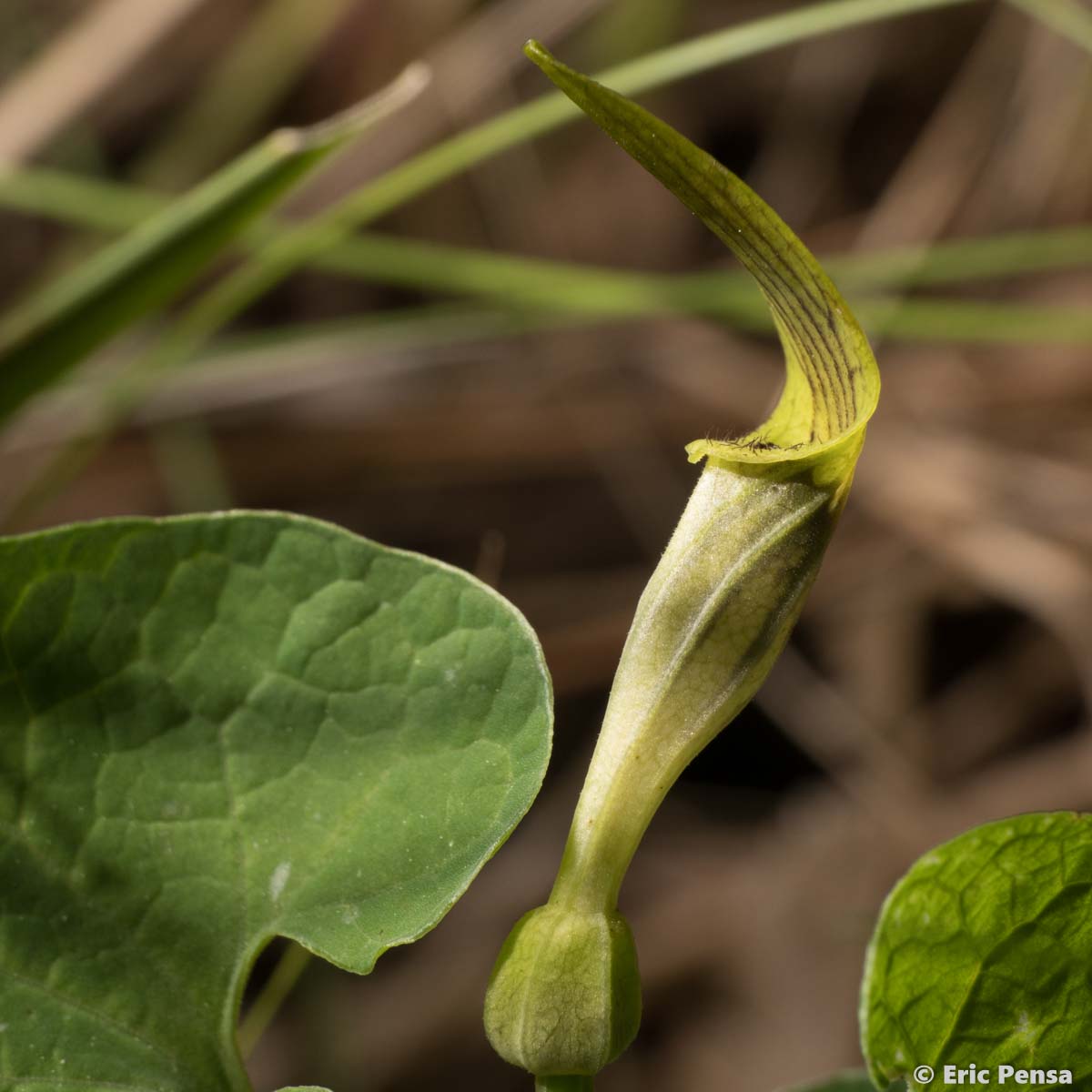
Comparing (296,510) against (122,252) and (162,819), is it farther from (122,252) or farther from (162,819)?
(162,819)

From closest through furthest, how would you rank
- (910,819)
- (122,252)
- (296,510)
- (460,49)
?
(122,252)
(910,819)
(296,510)
(460,49)

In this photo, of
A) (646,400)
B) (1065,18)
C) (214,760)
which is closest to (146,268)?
(214,760)

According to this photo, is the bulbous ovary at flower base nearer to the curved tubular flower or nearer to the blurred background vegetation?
the curved tubular flower

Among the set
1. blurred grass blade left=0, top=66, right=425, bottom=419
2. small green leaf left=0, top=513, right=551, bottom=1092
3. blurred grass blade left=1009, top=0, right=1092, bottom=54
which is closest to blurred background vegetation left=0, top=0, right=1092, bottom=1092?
blurred grass blade left=0, top=66, right=425, bottom=419

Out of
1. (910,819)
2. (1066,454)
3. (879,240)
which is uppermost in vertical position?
(879,240)

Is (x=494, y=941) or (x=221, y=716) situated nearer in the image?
(x=221, y=716)

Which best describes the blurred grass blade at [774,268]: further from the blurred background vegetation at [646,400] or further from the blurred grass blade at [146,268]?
the blurred background vegetation at [646,400]

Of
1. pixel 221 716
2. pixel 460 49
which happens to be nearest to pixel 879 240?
pixel 460 49
